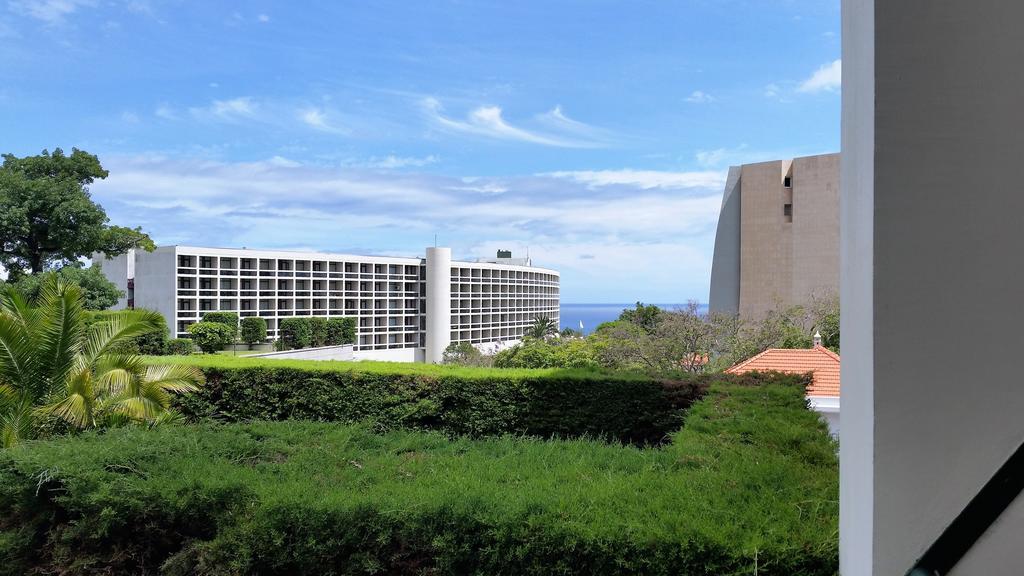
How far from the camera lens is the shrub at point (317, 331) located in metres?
45.1

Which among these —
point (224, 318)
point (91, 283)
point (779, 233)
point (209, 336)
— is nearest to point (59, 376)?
point (91, 283)

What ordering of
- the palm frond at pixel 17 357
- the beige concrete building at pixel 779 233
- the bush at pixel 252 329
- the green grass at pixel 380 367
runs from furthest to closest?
the bush at pixel 252 329 → the beige concrete building at pixel 779 233 → the green grass at pixel 380 367 → the palm frond at pixel 17 357

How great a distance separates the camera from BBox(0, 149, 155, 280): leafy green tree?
23344 millimetres

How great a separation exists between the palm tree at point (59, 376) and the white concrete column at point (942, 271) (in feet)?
23.4

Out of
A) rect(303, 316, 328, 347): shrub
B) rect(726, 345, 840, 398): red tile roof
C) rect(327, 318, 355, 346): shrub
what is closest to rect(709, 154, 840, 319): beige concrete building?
rect(726, 345, 840, 398): red tile roof

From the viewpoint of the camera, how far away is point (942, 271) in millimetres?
1393

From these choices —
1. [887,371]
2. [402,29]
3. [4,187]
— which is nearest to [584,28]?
[402,29]

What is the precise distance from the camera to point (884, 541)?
4.62 feet

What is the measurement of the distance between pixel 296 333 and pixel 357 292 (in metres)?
10.5

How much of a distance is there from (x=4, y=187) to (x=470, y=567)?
2805 centimetres

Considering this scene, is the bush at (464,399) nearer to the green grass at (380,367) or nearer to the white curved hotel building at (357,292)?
the green grass at (380,367)

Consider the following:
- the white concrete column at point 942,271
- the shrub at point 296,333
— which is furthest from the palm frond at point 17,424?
the shrub at point 296,333

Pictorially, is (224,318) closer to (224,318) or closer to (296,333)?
(224,318)

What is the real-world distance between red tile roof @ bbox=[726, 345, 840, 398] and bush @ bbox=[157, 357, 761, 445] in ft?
7.84
